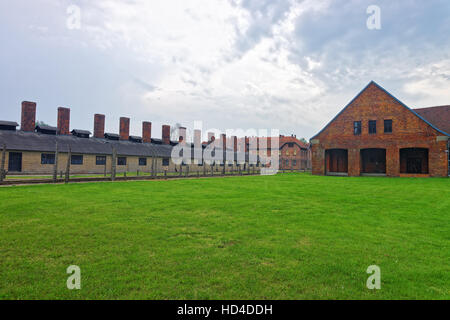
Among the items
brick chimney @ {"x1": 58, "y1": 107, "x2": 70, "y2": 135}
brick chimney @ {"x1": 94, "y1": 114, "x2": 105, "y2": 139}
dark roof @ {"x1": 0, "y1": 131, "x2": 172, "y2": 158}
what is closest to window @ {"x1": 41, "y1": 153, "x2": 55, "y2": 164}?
dark roof @ {"x1": 0, "y1": 131, "x2": 172, "y2": 158}

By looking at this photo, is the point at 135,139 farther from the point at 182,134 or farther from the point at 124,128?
the point at 182,134

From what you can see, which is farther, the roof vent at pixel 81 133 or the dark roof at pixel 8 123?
the roof vent at pixel 81 133

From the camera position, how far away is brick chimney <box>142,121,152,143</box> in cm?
4241

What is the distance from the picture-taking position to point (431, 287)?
3254mm

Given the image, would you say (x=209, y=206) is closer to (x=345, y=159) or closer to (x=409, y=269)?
(x=409, y=269)

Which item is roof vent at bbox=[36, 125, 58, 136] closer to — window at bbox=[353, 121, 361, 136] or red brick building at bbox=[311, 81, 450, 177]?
red brick building at bbox=[311, 81, 450, 177]

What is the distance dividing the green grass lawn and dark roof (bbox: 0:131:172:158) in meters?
17.8

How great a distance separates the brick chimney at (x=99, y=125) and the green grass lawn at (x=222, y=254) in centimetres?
3244

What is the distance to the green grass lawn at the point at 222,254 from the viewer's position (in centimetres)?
313

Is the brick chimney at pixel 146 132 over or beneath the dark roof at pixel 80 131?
over

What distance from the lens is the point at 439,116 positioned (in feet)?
108

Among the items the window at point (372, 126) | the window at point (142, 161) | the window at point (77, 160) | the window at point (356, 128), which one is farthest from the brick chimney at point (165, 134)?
the window at point (372, 126)

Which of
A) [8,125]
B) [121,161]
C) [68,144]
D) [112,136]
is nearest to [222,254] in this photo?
[68,144]

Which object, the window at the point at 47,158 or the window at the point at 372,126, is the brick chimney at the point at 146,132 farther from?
the window at the point at 372,126
